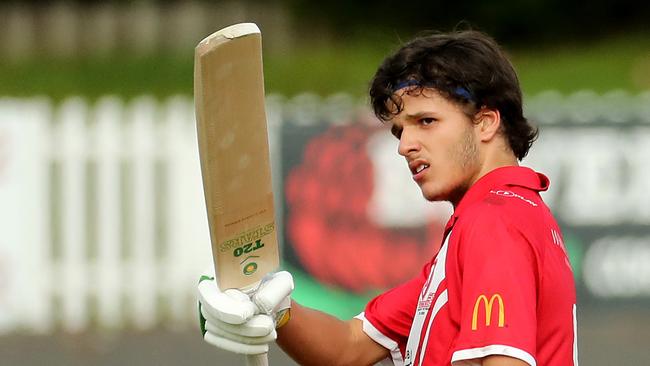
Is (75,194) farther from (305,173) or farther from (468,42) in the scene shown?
(468,42)

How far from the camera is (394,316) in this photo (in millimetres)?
3902

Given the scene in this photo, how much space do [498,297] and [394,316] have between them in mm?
910

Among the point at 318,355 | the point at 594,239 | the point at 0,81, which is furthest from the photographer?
the point at 0,81

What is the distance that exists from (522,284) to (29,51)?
15.5 m

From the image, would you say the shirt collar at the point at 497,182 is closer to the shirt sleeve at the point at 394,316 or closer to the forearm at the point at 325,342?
the shirt sleeve at the point at 394,316

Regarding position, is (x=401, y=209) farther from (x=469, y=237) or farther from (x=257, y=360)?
(x=469, y=237)

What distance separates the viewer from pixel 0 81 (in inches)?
596

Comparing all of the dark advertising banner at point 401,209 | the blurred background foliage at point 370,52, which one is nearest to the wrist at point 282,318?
the dark advertising banner at point 401,209

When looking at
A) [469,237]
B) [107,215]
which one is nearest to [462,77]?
[469,237]

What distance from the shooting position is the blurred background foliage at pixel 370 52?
14555mm

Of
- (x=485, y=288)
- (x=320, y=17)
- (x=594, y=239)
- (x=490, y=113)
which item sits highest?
(x=320, y=17)

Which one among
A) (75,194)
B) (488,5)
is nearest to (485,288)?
(75,194)

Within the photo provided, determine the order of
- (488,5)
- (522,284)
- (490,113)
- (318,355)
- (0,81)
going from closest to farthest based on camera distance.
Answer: (522,284) → (490,113) → (318,355) → (0,81) → (488,5)

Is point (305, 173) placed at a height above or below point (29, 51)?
below
